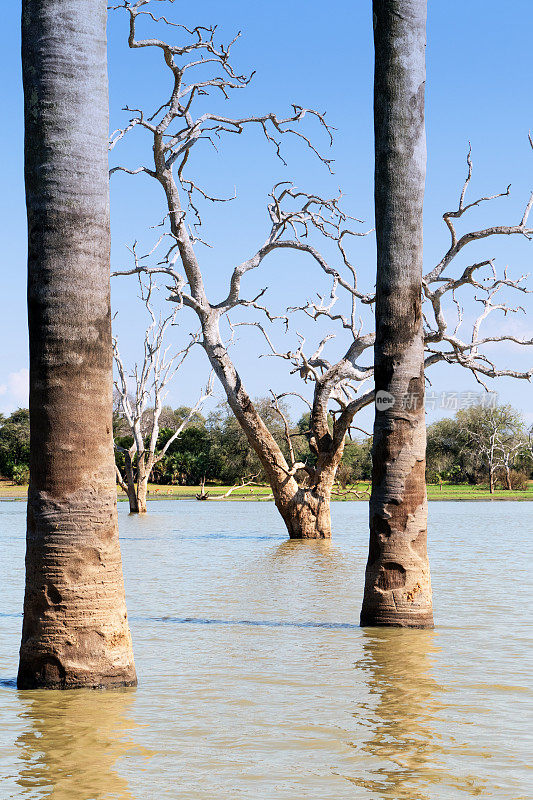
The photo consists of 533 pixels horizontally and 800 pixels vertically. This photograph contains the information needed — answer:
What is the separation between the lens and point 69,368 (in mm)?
6375

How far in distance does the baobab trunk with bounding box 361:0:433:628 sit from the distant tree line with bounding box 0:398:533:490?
2216 inches

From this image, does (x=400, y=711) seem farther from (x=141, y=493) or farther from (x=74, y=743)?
(x=141, y=493)

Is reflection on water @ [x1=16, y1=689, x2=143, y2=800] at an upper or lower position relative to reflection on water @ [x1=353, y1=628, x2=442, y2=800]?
upper

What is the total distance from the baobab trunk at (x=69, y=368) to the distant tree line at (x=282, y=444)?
5921 centimetres

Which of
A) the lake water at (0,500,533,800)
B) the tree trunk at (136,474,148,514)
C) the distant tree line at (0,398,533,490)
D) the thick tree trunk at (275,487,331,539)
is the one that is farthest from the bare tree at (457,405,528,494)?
the lake water at (0,500,533,800)

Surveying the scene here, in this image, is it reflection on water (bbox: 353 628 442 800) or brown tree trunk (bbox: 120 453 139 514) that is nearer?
reflection on water (bbox: 353 628 442 800)

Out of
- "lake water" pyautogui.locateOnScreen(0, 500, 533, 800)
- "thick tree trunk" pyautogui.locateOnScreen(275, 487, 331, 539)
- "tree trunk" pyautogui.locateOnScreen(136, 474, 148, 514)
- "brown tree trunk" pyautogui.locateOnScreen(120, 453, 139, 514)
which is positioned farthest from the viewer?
"tree trunk" pyautogui.locateOnScreen(136, 474, 148, 514)

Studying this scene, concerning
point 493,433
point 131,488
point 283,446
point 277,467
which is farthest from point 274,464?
point 493,433

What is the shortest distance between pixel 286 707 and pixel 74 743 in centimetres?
157

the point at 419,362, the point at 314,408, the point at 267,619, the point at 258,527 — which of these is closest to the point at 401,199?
the point at 419,362

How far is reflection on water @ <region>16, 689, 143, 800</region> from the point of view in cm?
468

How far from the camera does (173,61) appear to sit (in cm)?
1903

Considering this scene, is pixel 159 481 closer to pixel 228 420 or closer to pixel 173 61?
pixel 228 420

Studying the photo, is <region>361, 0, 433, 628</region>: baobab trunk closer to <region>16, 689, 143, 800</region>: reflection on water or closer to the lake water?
the lake water
